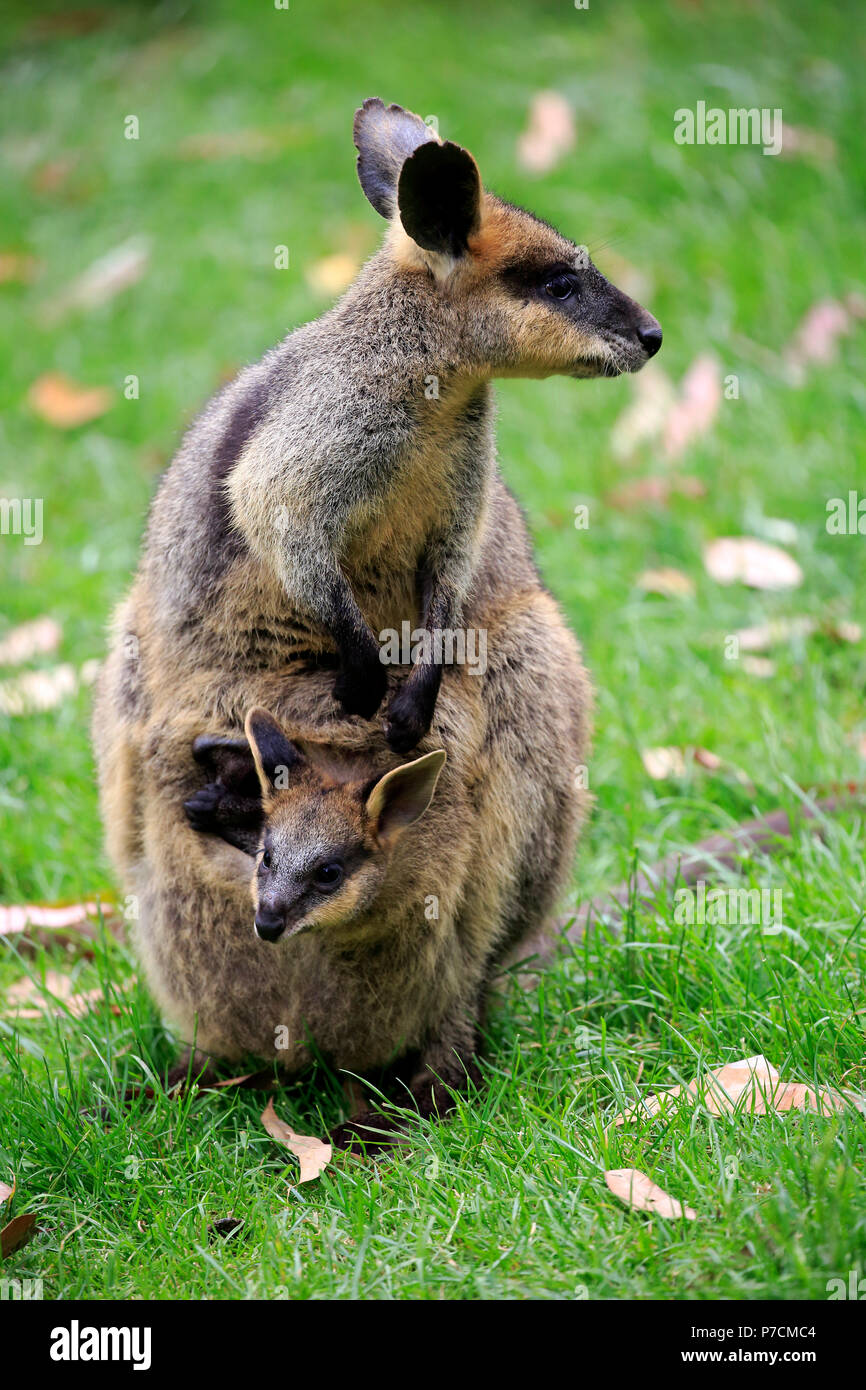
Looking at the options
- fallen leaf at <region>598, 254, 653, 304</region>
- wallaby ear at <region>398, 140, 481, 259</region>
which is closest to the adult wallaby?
wallaby ear at <region>398, 140, 481, 259</region>

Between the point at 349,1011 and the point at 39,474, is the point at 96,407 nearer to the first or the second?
the point at 39,474

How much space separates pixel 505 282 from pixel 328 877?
1.55 meters

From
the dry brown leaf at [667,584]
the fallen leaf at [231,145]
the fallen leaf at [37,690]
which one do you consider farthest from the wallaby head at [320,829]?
the fallen leaf at [231,145]

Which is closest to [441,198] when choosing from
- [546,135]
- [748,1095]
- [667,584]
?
[748,1095]

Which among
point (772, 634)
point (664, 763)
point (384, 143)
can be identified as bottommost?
point (664, 763)

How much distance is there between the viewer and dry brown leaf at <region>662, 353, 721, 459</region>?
7539mm

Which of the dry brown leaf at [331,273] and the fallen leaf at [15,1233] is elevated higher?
the dry brown leaf at [331,273]

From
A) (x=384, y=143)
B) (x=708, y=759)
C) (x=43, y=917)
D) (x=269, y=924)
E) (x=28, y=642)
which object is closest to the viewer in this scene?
(x=269, y=924)

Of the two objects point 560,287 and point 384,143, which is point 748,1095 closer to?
point 560,287

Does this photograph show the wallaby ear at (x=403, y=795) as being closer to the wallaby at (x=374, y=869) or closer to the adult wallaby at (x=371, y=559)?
the wallaby at (x=374, y=869)

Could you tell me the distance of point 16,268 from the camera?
32.7 feet

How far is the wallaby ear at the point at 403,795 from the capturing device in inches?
146

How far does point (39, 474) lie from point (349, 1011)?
16.4 feet

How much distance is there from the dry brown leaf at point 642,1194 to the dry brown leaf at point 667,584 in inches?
137
